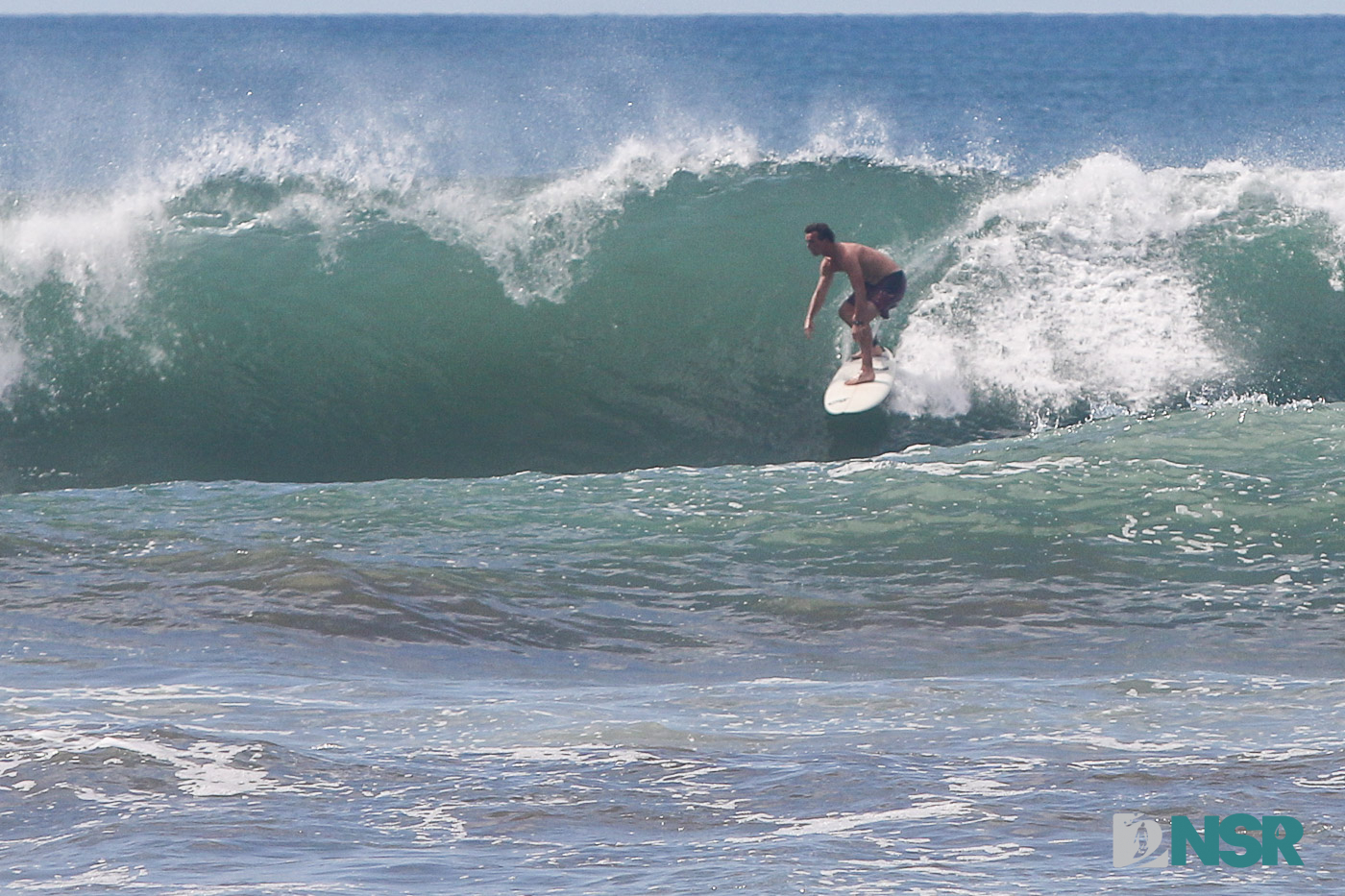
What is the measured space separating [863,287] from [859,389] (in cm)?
87

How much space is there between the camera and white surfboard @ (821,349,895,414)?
11531mm

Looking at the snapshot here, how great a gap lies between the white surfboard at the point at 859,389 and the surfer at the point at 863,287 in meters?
0.08

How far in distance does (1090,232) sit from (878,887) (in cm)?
1020

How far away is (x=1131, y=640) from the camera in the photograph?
273 inches

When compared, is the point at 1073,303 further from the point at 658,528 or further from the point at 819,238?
the point at 658,528

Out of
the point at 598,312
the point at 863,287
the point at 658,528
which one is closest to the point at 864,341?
the point at 863,287

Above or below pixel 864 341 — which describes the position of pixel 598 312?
above

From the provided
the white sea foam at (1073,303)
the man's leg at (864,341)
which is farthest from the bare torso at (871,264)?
the white sea foam at (1073,303)

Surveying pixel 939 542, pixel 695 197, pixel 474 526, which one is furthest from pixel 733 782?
→ pixel 695 197

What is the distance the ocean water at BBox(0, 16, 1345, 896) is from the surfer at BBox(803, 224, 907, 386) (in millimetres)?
505

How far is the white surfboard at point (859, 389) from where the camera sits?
11.5 m

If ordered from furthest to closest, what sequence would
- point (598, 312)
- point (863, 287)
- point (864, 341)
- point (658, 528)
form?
point (598, 312) < point (864, 341) < point (863, 287) < point (658, 528)

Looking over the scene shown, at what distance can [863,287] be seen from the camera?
1105cm

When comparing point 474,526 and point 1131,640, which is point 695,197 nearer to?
point 474,526
